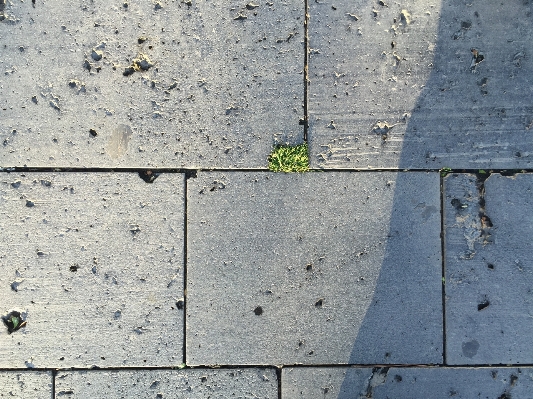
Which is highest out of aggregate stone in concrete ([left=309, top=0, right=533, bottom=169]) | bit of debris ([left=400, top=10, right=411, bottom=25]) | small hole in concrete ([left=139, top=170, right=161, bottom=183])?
bit of debris ([left=400, top=10, right=411, bottom=25])

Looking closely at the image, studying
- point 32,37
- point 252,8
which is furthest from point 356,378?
point 32,37

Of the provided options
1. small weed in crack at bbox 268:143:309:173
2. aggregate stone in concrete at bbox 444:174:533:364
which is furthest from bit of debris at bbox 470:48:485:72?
small weed in crack at bbox 268:143:309:173

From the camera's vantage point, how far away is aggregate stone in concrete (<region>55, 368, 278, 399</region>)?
3.08 m

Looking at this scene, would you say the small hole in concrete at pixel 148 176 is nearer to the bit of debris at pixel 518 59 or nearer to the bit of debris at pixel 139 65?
the bit of debris at pixel 139 65

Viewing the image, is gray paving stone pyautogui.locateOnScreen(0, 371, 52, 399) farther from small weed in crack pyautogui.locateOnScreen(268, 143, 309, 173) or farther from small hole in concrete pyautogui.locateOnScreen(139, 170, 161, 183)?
small weed in crack pyautogui.locateOnScreen(268, 143, 309, 173)

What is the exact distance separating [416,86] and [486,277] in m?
1.48

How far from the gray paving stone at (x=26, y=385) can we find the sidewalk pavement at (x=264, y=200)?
2cm

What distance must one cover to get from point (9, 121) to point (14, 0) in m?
0.87

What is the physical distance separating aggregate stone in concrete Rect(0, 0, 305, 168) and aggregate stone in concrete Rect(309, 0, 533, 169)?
22cm

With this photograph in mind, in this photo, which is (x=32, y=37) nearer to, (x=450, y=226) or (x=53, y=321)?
(x=53, y=321)

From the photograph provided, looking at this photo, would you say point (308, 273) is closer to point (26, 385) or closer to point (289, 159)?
point (289, 159)

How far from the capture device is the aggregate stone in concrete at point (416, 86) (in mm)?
3121

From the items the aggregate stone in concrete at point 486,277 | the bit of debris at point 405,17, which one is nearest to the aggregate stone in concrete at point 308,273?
the aggregate stone in concrete at point 486,277

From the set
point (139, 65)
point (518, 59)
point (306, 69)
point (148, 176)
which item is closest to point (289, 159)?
point (306, 69)
